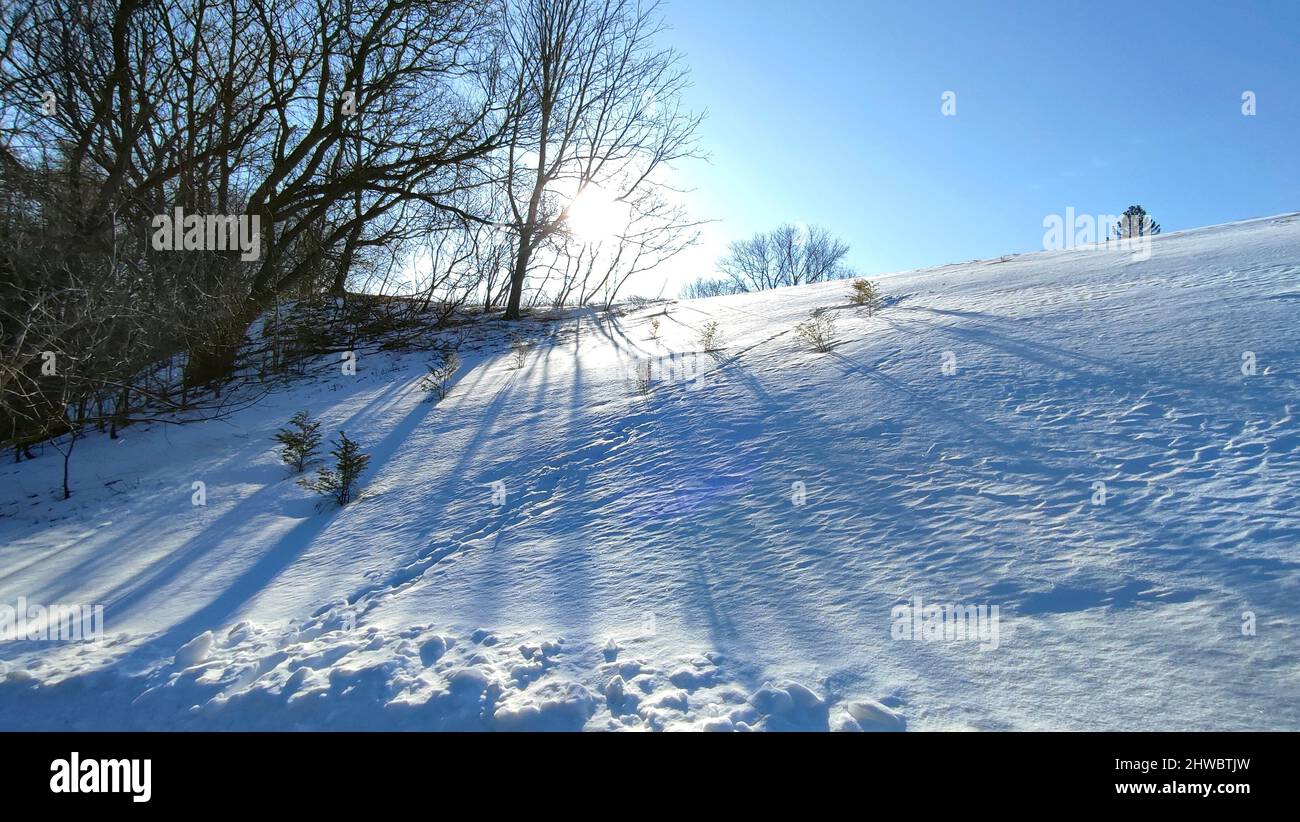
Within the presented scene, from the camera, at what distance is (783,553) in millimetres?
3332

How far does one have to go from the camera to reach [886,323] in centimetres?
715

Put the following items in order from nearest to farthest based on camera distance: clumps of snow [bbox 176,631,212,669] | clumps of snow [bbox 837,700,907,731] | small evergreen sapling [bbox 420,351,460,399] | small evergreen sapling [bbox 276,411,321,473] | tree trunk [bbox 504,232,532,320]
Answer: clumps of snow [bbox 837,700,907,731], clumps of snow [bbox 176,631,212,669], small evergreen sapling [bbox 276,411,321,473], small evergreen sapling [bbox 420,351,460,399], tree trunk [bbox 504,232,532,320]

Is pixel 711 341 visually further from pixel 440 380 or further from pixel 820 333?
pixel 440 380

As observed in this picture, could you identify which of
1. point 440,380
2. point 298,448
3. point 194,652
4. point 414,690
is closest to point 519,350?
point 440,380

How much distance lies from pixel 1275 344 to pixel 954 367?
1943 mm

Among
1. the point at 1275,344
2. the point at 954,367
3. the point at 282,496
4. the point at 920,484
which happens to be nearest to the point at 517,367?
the point at 282,496

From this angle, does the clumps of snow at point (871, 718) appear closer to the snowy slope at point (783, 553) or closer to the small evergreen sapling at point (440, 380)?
the snowy slope at point (783, 553)

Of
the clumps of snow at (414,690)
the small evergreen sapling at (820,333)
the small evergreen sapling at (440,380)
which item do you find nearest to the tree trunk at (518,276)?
the small evergreen sapling at (440,380)

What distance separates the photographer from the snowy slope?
2.31 meters

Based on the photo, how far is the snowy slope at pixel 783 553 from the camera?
2314mm

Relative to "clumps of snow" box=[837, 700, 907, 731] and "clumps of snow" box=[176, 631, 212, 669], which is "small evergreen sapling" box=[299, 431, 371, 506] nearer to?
"clumps of snow" box=[176, 631, 212, 669]

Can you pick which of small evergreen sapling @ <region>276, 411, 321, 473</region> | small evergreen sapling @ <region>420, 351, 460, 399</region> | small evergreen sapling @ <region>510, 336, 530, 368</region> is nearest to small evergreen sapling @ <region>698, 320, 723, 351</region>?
small evergreen sapling @ <region>510, 336, 530, 368</region>
